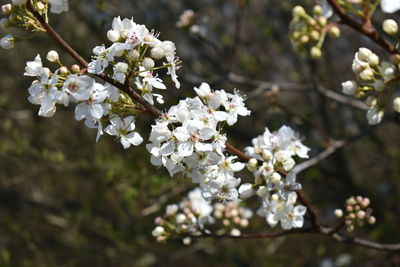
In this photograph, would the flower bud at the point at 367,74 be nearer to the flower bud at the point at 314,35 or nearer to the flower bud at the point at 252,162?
the flower bud at the point at 314,35

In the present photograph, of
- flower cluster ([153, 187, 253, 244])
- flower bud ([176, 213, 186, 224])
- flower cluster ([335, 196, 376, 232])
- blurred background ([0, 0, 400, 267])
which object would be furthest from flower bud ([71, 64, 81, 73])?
blurred background ([0, 0, 400, 267])

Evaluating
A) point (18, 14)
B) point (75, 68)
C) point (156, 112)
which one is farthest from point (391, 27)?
point (18, 14)

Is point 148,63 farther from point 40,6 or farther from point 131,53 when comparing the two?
point 40,6

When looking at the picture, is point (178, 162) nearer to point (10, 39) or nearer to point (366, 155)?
point (10, 39)

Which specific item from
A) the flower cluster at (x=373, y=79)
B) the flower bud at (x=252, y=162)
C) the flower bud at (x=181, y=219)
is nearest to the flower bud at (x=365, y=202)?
the flower cluster at (x=373, y=79)

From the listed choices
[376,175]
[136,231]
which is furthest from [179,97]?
[376,175]

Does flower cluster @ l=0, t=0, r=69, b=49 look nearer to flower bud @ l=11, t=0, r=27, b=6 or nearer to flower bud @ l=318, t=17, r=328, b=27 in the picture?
flower bud @ l=11, t=0, r=27, b=6
